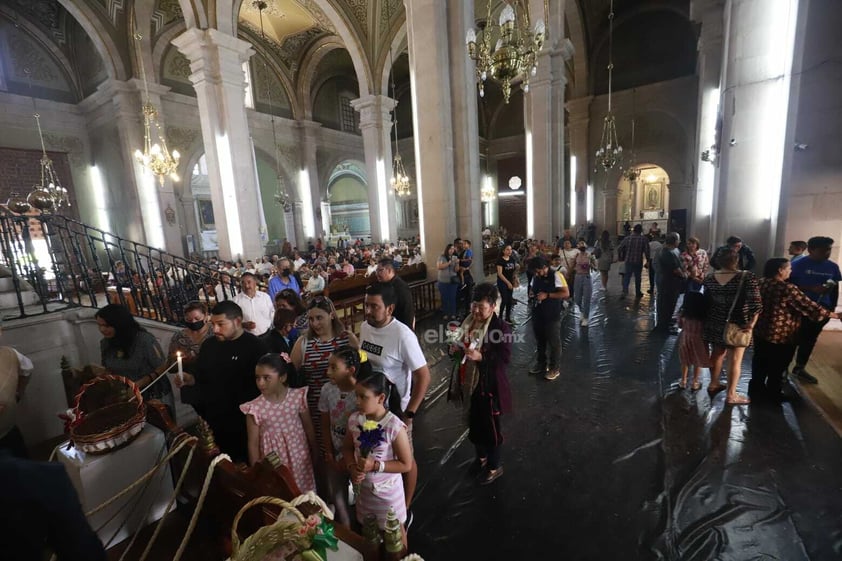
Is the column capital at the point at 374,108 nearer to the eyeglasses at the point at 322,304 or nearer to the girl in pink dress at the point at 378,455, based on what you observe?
the eyeglasses at the point at 322,304

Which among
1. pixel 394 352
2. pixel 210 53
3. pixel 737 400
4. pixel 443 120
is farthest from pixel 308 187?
pixel 737 400

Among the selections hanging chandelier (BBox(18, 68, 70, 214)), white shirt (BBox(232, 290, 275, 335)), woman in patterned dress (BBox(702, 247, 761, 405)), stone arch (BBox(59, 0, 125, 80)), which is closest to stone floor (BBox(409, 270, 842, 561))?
woman in patterned dress (BBox(702, 247, 761, 405))

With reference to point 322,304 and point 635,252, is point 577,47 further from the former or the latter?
point 322,304

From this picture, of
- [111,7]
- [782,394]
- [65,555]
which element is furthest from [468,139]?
[111,7]

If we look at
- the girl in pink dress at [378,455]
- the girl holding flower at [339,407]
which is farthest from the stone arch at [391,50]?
the girl in pink dress at [378,455]

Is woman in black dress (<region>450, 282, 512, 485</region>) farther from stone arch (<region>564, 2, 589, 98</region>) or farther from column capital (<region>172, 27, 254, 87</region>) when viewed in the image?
stone arch (<region>564, 2, 589, 98</region>)

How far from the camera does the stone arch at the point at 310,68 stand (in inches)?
678

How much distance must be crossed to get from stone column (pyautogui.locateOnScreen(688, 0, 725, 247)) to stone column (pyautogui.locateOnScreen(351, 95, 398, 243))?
33.3 feet

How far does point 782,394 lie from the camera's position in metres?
3.69

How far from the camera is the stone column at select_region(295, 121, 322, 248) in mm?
19219

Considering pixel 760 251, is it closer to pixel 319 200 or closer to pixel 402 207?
pixel 319 200

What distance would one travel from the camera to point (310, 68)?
1842cm

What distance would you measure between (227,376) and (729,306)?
437 cm

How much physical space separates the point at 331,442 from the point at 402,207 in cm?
2423
